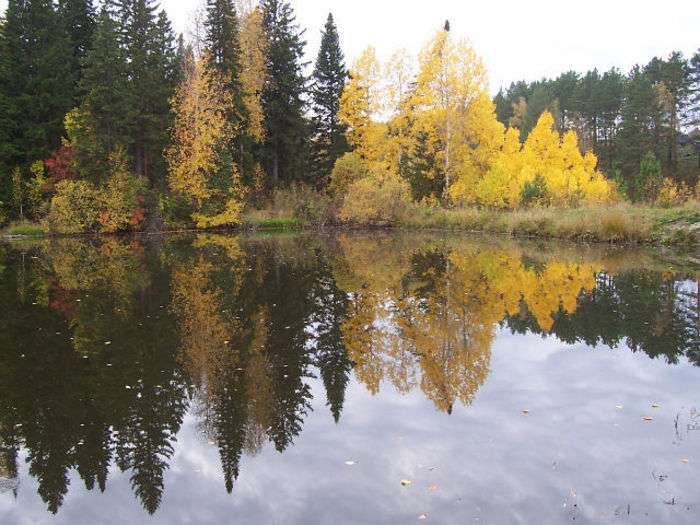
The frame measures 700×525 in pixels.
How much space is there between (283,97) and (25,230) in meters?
18.2

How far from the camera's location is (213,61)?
113ft

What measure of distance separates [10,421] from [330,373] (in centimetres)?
370

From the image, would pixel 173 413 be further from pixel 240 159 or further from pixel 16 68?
pixel 16 68

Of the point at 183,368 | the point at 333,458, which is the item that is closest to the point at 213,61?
the point at 183,368

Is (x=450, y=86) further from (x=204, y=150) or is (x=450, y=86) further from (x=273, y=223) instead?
(x=204, y=150)

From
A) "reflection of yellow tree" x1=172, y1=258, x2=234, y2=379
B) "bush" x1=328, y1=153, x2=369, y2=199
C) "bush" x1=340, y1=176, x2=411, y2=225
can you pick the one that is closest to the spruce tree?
"bush" x1=328, y1=153, x2=369, y2=199

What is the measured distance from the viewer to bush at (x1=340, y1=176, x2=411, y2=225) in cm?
3397

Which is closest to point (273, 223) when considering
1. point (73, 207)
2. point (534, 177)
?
point (73, 207)

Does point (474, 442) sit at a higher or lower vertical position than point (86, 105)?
lower

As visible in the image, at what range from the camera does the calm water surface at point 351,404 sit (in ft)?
14.6

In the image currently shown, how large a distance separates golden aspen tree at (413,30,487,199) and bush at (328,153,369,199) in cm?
511

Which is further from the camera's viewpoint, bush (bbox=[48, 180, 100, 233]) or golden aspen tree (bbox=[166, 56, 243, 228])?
golden aspen tree (bbox=[166, 56, 243, 228])

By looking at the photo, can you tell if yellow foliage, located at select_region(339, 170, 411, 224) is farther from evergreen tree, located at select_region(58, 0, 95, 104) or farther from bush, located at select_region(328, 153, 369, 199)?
evergreen tree, located at select_region(58, 0, 95, 104)

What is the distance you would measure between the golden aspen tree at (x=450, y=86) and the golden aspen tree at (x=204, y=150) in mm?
Answer: 12648
